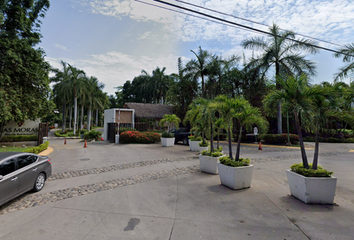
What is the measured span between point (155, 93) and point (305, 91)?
43651mm

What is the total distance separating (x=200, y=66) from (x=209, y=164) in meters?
18.9

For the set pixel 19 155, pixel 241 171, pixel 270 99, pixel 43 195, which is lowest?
pixel 43 195

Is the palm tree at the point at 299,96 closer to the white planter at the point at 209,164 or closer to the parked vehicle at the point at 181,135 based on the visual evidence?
the white planter at the point at 209,164

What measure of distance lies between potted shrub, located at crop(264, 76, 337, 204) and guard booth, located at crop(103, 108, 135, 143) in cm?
1797

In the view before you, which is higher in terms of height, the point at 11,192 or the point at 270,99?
the point at 270,99

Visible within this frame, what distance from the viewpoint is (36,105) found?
16.8 meters

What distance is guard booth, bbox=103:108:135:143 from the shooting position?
838 inches

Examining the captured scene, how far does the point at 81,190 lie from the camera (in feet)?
19.9

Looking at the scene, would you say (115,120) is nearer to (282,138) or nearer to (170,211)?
(282,138)

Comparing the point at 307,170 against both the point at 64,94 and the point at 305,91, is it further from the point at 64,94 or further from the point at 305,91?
the point at 64,94

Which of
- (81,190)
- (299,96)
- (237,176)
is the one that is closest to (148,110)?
(81,190)

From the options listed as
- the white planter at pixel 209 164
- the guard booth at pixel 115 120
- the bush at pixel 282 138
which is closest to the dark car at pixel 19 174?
the white planter at pixel 209 164

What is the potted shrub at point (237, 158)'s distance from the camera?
232 inches

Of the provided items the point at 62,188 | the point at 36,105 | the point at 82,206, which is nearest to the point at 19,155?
the point at 62,188
